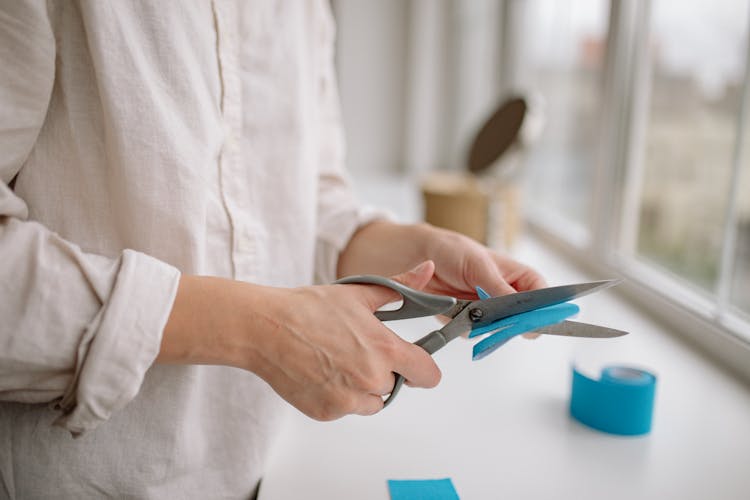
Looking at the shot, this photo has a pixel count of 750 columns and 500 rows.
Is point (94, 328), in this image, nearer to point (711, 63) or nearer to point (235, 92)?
point (235, 92)

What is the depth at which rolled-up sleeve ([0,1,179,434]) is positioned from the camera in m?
0.43

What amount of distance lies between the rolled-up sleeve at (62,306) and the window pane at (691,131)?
88 cm

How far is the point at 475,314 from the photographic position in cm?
57

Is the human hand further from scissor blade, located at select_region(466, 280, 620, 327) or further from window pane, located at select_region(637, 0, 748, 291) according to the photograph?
window pane, located at select_region(637, 0, 748, 291)

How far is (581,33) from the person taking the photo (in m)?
1.81

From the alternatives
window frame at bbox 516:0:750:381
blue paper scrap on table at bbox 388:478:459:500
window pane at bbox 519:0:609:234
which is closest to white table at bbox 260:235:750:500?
blue paper scrap on table at bbox 388:478:459:500

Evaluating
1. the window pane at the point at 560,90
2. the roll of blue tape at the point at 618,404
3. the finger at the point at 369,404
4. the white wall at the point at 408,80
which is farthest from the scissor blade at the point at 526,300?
the white wall at the point at 408,80

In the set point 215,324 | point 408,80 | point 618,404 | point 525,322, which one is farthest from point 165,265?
point 408,80

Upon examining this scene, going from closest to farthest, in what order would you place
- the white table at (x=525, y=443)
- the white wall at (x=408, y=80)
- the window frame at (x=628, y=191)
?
the white table at (x=525, y=443), the window frame at (x=628, y=191), the white wall at (x=408, y=80)

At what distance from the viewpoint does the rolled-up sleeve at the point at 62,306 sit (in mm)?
430

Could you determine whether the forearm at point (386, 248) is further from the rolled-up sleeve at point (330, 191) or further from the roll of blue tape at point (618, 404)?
the roll of blue tape at point (618, 404)

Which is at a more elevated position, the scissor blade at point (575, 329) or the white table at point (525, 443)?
the scissor blade at point (575, 329)

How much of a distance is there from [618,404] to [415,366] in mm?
339

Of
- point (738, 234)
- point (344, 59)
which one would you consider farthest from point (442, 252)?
point (344, 59)
